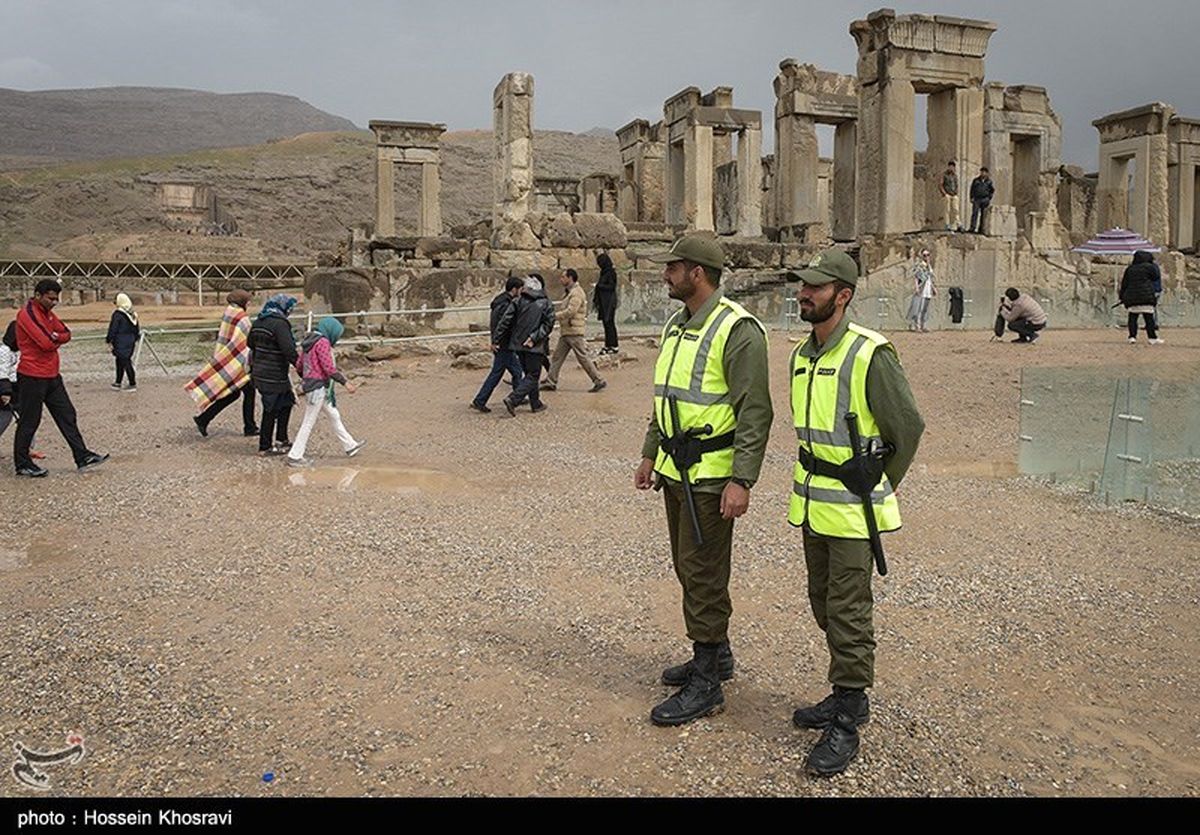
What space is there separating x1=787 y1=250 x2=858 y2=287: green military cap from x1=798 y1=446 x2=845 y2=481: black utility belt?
653 mm

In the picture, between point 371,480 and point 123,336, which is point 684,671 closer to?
point 371,480

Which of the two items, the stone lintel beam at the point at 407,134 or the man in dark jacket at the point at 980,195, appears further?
the stone lintel beam at the point at 407,134

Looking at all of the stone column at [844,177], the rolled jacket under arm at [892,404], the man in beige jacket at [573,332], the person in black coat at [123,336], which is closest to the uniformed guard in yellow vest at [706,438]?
the rolled jacket under arm at [892,404]

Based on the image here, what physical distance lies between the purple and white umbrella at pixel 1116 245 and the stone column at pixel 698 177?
9.33 m

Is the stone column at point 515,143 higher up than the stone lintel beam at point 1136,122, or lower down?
lower down

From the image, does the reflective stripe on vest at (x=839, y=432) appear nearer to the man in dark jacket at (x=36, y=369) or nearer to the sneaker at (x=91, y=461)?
the man in dark jacket at (x=36, y=369)

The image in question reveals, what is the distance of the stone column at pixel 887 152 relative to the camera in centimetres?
2188

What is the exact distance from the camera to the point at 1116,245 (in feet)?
79.2

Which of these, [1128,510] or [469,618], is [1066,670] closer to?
[469,618]

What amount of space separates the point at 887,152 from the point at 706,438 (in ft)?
65.4

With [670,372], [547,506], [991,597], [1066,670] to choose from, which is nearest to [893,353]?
[670,372]

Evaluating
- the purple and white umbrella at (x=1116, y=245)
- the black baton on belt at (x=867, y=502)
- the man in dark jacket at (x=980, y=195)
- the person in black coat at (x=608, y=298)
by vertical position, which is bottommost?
the black baton on belt at (x=867, y=502)

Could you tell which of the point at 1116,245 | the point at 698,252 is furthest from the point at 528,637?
the point at 1116,245

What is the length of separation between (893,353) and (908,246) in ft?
58.7
